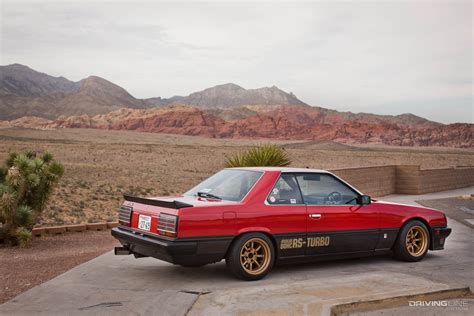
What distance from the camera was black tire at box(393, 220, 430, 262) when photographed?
9.23m

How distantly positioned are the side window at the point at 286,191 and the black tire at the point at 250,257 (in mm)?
589

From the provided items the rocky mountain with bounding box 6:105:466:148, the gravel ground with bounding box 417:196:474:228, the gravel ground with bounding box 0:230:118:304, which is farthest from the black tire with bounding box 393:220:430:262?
the rocky mountain with bounding box 6:105:466:148

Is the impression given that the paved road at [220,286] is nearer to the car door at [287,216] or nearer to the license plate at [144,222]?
the car door at [287,216]

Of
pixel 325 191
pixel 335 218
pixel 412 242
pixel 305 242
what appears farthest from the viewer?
pixel 412 242

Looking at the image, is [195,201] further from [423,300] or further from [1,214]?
[1,214]

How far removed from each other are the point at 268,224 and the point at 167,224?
1318 millimetres

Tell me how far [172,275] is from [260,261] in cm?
119

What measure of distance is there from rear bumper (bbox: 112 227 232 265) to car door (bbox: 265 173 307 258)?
29.9 inches

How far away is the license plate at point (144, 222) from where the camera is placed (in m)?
7.80

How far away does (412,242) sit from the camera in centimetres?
944

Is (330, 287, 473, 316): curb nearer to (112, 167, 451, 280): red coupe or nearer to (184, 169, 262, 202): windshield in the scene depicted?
(112, 167, 451, 280): red coupe

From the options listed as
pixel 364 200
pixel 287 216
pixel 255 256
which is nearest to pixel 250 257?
pixel 255 256

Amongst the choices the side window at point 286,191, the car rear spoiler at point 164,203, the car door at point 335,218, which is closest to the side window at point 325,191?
the car door at point 335,218

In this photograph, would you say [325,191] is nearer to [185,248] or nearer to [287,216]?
[287,216]
